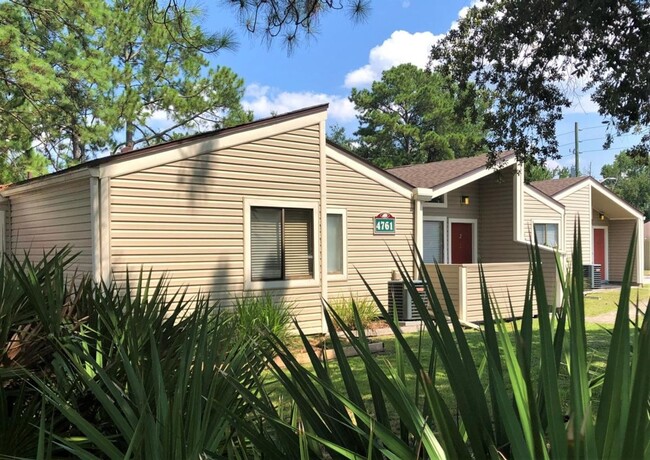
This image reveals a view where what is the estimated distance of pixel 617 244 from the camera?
2211 cm

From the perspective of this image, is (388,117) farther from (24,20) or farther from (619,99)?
(619,99)

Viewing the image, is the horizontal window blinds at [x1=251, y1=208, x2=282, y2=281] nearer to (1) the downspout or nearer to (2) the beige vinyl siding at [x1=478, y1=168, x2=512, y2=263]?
(1) the downspout

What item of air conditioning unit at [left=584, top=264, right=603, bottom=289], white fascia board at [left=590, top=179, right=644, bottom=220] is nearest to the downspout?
air conditioning unit at [left=584, top=264, right=603, bottom=289]

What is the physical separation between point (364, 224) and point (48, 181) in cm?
630

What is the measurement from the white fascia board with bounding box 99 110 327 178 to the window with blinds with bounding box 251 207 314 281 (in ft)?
4.28

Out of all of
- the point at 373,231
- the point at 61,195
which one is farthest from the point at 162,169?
the point at 373,231

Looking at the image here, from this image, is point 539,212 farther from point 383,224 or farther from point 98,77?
point 98,77

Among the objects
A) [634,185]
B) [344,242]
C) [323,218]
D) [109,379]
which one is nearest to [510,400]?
[109,379]

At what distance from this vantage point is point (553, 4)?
277 inches

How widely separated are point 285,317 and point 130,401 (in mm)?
6754

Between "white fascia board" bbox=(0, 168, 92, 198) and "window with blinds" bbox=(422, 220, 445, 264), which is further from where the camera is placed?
"window with blinds" bbox=(422, 220, 445, 264)

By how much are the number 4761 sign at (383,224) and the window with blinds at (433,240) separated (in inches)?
106

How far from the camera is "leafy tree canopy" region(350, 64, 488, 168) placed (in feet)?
128

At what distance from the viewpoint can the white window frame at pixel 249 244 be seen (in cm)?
935
